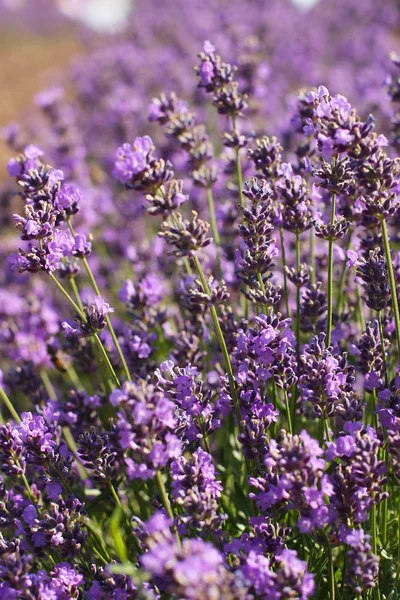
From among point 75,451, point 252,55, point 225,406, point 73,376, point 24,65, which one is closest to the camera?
point 225,406

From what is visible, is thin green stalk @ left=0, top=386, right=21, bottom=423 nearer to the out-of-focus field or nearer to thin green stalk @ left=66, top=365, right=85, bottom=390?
thin green stalk @ left=66, top=365, right=85, bottom=390

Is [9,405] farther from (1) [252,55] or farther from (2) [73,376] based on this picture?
(1) [252,55]

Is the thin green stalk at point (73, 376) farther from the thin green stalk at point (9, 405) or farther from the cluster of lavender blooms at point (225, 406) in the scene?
the thin green stalk at point (9, 405)

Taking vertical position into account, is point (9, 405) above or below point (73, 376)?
below

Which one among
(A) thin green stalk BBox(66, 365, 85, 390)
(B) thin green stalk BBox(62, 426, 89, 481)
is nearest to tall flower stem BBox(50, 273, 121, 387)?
(B) thin green stalk BBox(62, 426, 89, 481)

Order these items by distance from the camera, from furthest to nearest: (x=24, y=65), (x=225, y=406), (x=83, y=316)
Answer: (x=24, y=65), (x=225, y=406), (x=83, y=316)

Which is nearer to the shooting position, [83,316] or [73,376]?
[83,316]

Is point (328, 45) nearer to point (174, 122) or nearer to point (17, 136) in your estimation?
point (17, 136)

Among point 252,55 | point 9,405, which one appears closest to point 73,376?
point 9,405

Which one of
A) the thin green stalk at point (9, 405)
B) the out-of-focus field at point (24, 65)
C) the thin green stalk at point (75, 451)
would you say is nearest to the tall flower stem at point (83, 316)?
the thin green stalk at point (9, 405)
